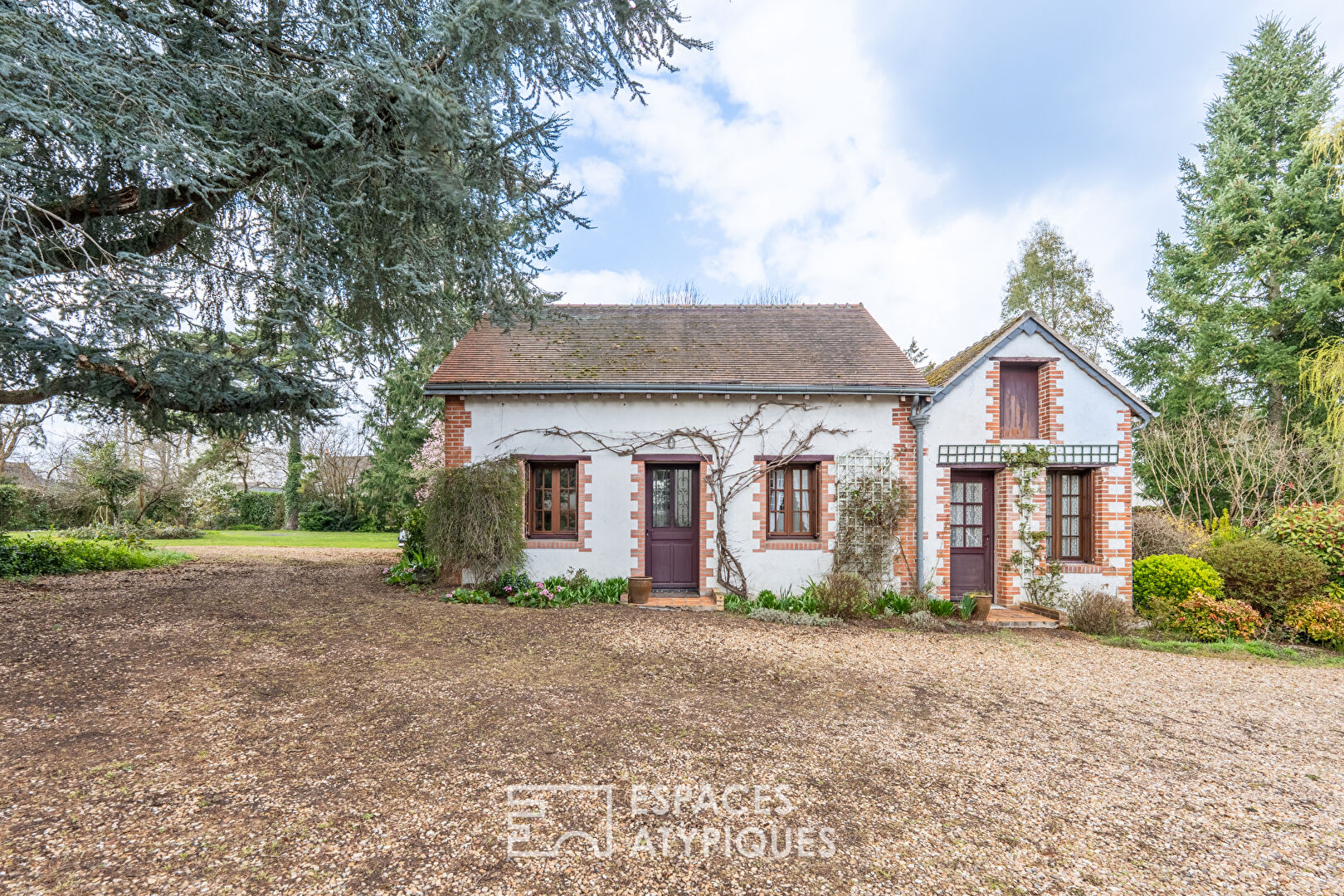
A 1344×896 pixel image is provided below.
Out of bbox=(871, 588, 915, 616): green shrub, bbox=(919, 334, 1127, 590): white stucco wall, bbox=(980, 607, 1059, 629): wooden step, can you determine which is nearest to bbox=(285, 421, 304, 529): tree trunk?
bbox=(871, 588, 915, 616): green shrub

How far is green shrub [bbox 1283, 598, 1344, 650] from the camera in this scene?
25.1ft

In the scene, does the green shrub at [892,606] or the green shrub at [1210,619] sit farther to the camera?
the green shrub at [892,606]

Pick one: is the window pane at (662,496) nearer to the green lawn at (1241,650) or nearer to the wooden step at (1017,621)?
the wooden step at (1017,621)

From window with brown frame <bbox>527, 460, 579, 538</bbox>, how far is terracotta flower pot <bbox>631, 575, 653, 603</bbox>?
1474mm

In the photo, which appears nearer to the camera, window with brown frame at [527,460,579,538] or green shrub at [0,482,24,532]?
window with brown frame at [527,460,579,538]

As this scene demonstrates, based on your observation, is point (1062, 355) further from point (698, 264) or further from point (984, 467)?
point (698, 264)

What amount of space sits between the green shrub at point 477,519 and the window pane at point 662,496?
236 cm

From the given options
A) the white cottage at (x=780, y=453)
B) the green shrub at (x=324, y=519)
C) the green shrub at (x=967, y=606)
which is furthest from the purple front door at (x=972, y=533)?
the green shrub at (x=324, y=519)

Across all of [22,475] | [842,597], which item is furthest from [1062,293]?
[22,475]

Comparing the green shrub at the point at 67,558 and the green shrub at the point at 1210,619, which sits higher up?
the green shrub at the point at 67,558

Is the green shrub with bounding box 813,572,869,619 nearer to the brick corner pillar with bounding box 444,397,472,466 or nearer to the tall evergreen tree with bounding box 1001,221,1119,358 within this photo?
the brick corner pillar with bounding box 444,397,472,466

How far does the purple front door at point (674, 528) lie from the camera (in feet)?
31.6
